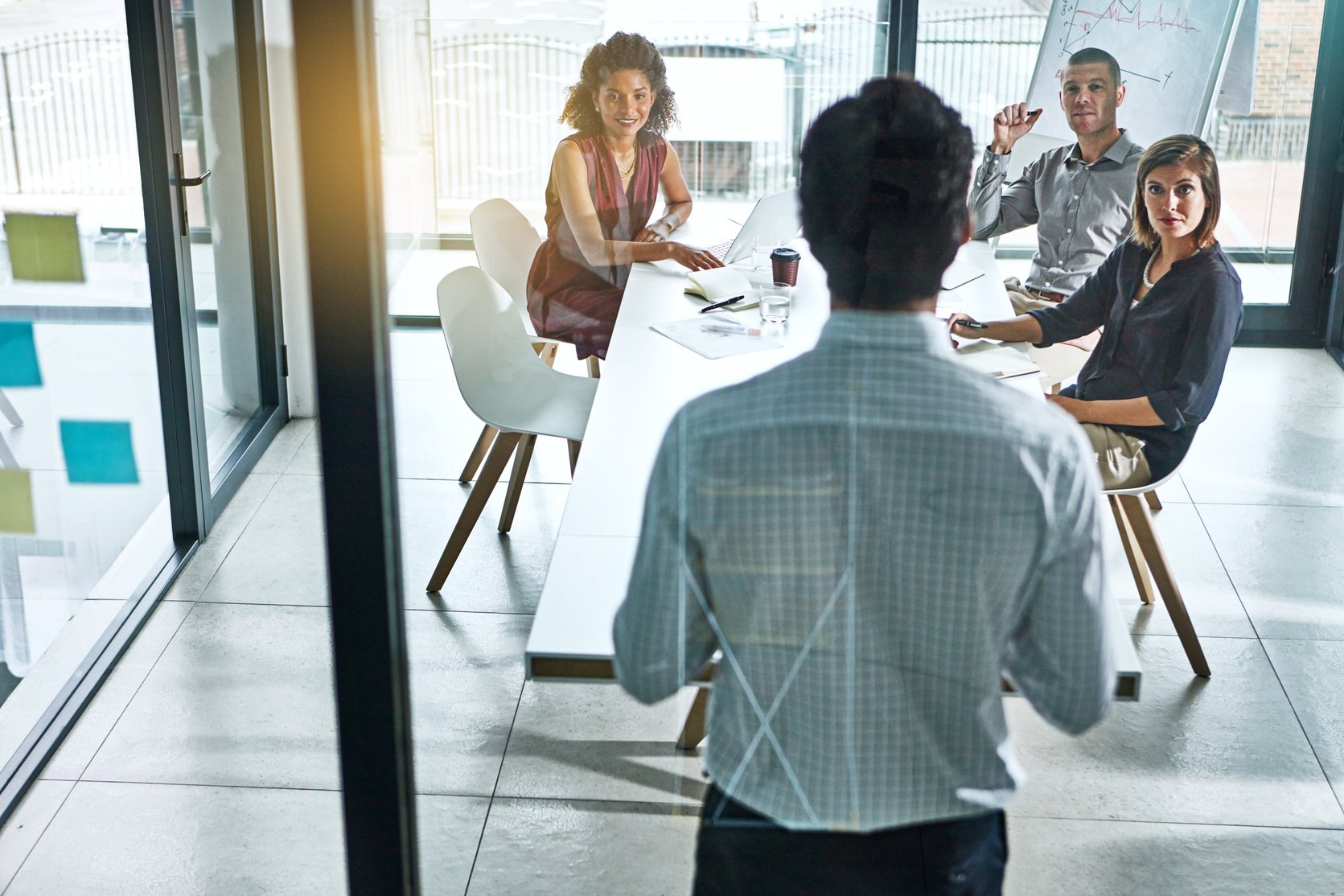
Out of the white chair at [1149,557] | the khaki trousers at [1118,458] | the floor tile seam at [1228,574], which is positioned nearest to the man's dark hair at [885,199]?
the khaki trousers at [1118,458]

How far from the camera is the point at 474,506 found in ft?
6.33

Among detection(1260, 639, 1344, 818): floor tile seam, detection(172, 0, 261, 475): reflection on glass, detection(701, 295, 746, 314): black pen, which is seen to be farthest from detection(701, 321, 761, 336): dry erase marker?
detection(172, 0, 261, 475): reflection on glass

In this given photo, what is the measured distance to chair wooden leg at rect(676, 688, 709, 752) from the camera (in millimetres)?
1532

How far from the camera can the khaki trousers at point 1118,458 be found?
1.47 m

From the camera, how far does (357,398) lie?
1491 millimetres

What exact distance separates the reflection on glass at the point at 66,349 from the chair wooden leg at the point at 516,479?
1.00 meters

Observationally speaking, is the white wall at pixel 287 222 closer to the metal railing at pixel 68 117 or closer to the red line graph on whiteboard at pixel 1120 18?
the metal railing at pixel 68 117

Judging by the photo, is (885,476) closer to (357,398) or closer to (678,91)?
(357,398)

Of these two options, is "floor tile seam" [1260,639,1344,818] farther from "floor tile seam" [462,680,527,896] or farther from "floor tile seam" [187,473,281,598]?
"floor tile seam" [187,473,281,598]

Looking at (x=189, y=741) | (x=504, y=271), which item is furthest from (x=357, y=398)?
(x=189, y=741)

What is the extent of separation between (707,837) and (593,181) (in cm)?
112

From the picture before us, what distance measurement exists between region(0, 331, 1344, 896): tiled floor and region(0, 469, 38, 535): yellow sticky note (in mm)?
388

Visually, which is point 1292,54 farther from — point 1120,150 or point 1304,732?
point 1120,150

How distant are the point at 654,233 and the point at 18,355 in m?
1.25
